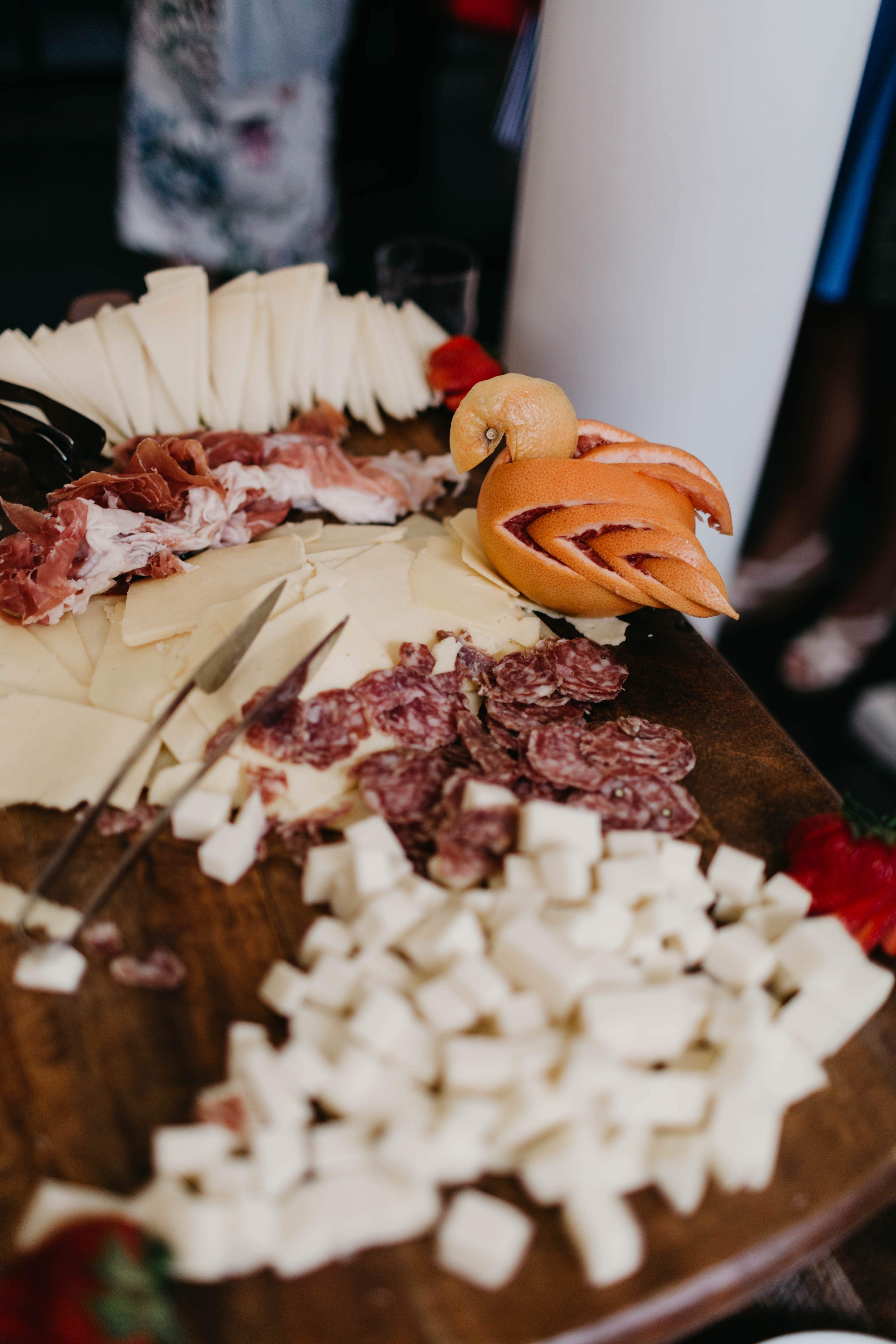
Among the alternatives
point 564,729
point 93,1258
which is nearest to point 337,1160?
point 93,1258

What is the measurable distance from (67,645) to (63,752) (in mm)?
183

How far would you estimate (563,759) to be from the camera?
1094mm

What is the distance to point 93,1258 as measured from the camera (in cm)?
69

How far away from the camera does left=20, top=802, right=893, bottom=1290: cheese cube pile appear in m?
0.72

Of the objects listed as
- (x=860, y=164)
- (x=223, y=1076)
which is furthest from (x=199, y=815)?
(x=860, y=164)

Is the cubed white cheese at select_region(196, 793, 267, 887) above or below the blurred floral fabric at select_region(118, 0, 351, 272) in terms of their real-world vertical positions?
below

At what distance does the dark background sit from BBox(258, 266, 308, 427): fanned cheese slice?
1.65m

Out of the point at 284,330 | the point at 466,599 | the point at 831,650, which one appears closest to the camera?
the point at 466,599

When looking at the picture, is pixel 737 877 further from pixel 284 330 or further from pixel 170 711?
pixel 284 330

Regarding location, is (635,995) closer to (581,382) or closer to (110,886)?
(110,886)

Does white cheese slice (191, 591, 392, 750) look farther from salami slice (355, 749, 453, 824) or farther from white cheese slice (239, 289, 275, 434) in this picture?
white cheese slice (239, 289, 275, 434)

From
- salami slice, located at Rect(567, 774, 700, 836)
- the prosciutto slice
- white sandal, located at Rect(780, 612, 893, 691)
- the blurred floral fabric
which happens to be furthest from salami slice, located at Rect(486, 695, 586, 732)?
the blurred floral fabric

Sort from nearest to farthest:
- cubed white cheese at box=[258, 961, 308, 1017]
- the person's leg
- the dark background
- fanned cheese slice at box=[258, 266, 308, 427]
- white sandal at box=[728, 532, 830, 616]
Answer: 1. cubed white cheese at box=[258, 961, 308, 1017]
2. fanned cheese slice at box=[258, 266, 308, 427]
3. the person's leg
4. white sandal at box=[728, 532, 830, 616]
5. the dark background

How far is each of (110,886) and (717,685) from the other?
786 millimetres
